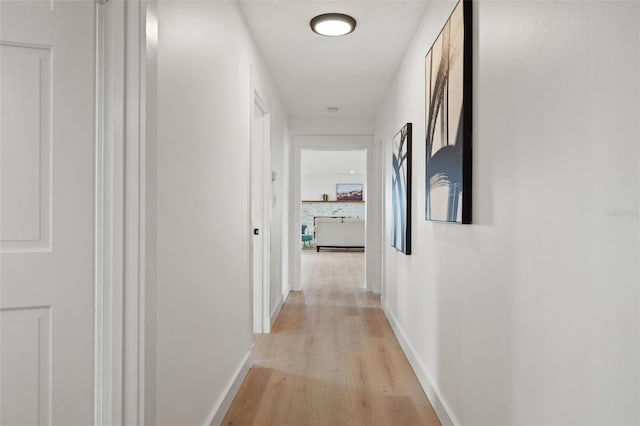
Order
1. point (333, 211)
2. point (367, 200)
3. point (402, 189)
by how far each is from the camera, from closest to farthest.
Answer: point (402, 189) → point (367, 200) → point (333, 211)

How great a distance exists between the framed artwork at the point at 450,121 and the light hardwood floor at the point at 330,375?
110 centimetres

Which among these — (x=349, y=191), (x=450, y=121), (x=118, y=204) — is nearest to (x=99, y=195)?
(x=118, y=204)

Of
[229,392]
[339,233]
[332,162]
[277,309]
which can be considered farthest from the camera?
[332,162]

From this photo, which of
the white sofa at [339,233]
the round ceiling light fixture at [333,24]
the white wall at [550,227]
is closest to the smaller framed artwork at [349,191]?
the white sofa at [339,233]

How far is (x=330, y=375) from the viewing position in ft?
9.07

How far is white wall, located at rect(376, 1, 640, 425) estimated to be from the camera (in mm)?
817

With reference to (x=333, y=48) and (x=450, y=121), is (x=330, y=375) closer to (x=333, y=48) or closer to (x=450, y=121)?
(x=450, y=121)

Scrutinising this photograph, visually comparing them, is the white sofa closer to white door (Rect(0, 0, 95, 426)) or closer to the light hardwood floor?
the light hardwood floor

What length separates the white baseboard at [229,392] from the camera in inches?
79.7

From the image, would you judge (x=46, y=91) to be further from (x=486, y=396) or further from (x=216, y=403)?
(x=486, y=396)

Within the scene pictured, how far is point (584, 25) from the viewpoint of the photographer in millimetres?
940

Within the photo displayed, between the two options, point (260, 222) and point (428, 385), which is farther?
point (260, 222)

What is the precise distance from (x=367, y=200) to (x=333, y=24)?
3074 millimetres

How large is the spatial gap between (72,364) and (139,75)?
888 millimetres
